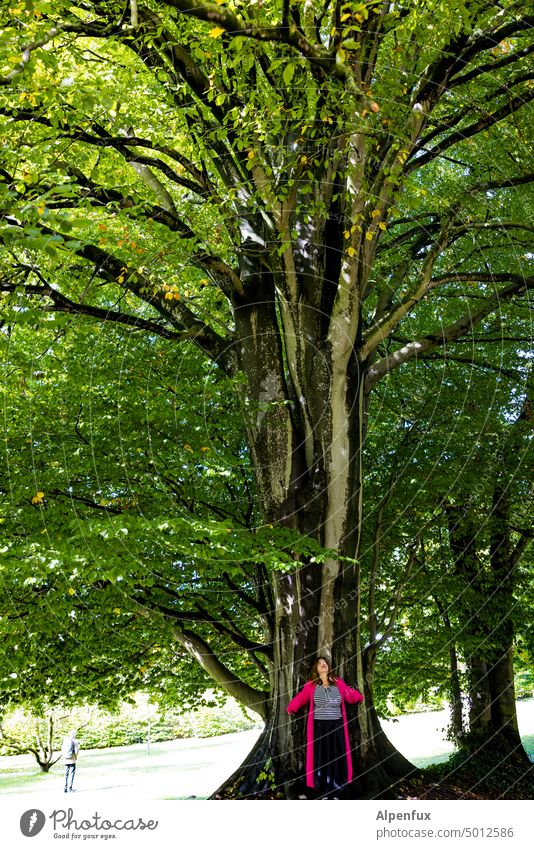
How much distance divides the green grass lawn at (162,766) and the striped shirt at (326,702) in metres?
5.91

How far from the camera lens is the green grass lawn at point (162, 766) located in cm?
1383

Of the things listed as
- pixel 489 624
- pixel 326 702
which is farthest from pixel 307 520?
pixel 489 624

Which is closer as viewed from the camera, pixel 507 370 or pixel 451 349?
pixel 507 370

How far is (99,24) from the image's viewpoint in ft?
25.4

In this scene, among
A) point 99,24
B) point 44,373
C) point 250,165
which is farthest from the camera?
point 44,373

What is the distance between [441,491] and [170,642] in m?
4.58

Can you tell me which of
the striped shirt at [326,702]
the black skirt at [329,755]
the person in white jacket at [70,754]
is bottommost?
the black skirt at [329,755]

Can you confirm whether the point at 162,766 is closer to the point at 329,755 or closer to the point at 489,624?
the point at 489,624

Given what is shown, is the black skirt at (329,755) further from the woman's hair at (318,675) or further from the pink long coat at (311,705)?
the woman's hair at (318,675)

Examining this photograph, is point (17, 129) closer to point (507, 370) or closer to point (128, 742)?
point (507, 370)

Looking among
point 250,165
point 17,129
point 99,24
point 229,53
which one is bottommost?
point 250,165

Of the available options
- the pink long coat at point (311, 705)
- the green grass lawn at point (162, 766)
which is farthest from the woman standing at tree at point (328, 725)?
the green grass lawn at point (162, 766)

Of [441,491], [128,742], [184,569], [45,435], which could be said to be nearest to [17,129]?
[45,435]

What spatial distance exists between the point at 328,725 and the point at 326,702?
286 millimetres
